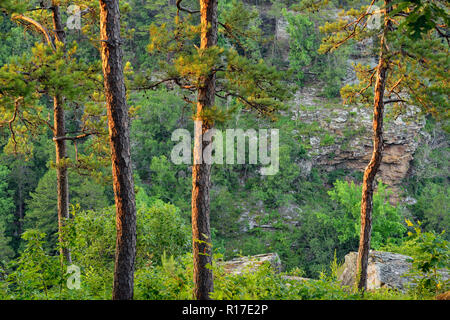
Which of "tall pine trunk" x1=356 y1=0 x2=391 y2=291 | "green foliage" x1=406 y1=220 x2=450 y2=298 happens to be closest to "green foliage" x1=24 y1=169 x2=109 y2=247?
"tall pine trunk" x1=356 y1=0 x2=391 y2=291

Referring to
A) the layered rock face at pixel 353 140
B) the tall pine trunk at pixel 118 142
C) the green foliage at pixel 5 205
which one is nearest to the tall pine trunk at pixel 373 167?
the tall pine trunk at pixel 118 142

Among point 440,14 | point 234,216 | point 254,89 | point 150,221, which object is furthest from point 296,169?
point 440,14

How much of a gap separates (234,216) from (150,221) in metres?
19.7

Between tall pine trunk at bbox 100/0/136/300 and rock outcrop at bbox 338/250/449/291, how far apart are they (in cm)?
556

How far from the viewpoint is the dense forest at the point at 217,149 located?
516 cm

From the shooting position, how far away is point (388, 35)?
717 centimetres

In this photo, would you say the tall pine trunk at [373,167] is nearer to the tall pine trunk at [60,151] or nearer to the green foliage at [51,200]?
the tall pine trunk at [60,151]

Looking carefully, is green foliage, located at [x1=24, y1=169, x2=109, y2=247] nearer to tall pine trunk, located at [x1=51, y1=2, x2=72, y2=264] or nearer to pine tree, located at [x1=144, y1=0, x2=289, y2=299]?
tall pine trunk, located at [x1=51, y1=2, x2=72, y2=264]

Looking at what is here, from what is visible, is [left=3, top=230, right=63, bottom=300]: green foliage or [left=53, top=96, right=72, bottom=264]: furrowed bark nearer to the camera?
[left=3, top=230, right=63, bottom=300]: green foliage

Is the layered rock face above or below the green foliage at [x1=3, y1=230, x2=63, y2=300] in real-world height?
above

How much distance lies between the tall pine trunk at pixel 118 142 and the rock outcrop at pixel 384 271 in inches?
219

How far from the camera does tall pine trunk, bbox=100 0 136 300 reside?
5.11 meters

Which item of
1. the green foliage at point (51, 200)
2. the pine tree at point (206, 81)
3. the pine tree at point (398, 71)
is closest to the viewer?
the pine tree at point (206, 81)
